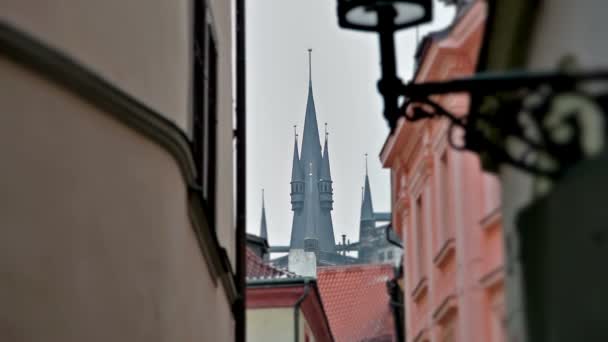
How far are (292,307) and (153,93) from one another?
59.0ft

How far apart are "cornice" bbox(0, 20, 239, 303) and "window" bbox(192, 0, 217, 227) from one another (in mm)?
641

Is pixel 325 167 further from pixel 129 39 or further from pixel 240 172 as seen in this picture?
pixel 129 39

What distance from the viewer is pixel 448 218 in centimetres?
1200

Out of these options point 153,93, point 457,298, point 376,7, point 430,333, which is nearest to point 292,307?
point 430,333

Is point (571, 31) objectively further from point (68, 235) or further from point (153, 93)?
point (153, 93)

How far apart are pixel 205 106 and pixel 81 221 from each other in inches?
194

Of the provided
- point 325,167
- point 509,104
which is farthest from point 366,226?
point 509,104

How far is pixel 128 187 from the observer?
8.44 metres

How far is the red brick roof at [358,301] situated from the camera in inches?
1817

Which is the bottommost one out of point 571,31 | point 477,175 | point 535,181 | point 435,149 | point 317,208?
point 535,181

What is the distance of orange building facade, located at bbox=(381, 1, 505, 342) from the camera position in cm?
895

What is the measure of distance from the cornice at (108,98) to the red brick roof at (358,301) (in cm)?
3487

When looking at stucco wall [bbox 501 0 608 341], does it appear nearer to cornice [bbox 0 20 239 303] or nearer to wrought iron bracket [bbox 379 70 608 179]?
wrought iron bracket [bbox 379 70 608 179]

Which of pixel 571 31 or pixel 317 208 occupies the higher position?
pixel 317 208
